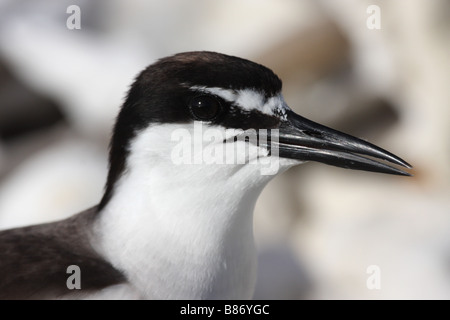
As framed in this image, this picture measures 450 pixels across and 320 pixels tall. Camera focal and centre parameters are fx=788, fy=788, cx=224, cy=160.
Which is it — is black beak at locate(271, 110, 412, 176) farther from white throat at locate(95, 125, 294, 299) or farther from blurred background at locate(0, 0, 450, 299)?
blurred background at locate(0, 0, 450, 299)

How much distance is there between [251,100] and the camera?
7.94ft

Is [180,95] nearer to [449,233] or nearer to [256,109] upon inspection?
[256,109]

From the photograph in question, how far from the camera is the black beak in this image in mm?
2482

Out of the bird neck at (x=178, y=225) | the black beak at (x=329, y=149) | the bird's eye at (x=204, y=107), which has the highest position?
the bird's eye at (x=204, y=107)

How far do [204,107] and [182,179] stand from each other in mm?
229

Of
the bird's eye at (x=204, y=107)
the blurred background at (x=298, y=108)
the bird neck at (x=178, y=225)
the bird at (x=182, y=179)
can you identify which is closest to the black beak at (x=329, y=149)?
the bird at (x=182, y=179)

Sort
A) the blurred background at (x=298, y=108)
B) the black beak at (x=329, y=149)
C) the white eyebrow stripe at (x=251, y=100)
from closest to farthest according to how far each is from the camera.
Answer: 1. the white eyebrow stripe at (x=251, y=100)
2. the black beak at (x=329, y=149)
3. the blurred background at (x=298, y=108)

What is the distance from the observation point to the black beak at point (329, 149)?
248 cm

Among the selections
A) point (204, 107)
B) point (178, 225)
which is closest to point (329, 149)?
point (204, 107)

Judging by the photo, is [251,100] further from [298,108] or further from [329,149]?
[298,108]

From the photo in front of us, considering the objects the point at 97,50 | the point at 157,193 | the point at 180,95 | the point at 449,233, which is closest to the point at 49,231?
the point at 157,193

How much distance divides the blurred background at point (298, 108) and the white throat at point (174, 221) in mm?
1592

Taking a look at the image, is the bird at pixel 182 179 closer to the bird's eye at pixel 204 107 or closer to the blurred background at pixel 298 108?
the bird's eye at pixel 204 107

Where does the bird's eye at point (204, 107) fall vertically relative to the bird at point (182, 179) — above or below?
above
